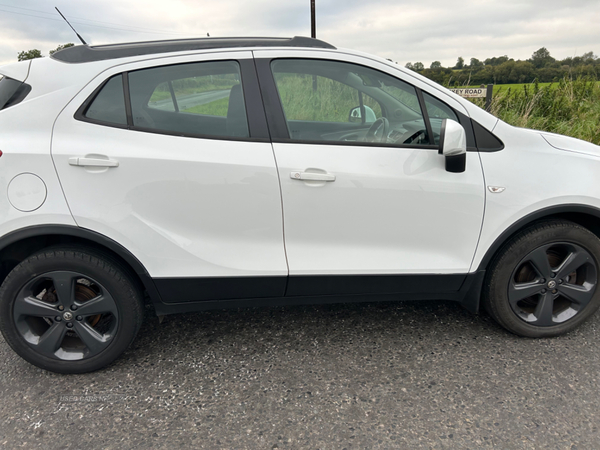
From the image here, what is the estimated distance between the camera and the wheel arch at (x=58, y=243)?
7.22 feet

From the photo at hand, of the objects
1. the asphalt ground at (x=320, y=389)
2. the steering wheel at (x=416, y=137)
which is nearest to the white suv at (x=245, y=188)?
the steering wheel at (x=416, y=137)

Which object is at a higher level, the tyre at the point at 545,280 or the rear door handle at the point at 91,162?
the rear door handle at the point at 91,162

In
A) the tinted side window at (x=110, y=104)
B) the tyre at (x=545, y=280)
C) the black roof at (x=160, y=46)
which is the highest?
the black roof at (x=160, y=46)

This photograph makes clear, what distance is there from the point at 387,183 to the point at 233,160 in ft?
2.66

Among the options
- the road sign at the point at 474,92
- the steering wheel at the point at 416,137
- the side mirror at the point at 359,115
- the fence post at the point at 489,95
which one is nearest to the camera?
the steering wheel at the point at 416,137

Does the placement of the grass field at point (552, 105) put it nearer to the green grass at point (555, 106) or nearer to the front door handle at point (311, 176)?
the green grass at point (555, 106)

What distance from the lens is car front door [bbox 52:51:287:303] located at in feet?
7.20

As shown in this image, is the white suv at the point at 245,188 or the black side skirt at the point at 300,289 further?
the black side skirt at the point at 300,289

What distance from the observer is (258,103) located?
2316 mm

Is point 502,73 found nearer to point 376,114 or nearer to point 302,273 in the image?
point 376,114

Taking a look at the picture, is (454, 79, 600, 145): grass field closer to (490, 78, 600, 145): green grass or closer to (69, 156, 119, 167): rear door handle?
(490, 78, 600, 145): green grass

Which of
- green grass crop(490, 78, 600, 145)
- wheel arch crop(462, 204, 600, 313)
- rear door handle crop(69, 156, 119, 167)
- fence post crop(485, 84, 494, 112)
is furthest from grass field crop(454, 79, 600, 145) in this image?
rear door handle crop(69, 156, 119, 167)

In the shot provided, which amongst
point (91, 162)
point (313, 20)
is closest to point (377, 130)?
point (91, 162)

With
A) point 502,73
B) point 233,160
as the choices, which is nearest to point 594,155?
point 233,160
